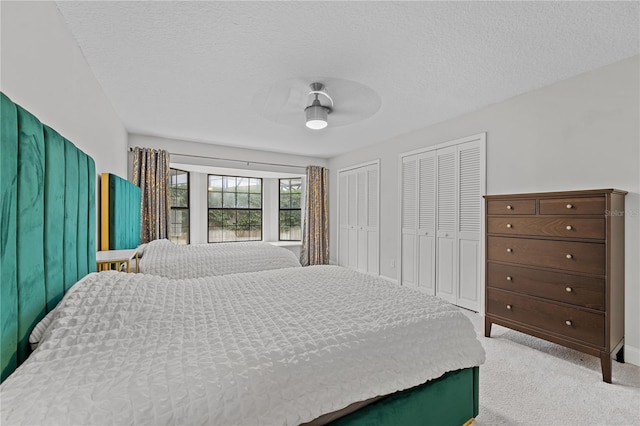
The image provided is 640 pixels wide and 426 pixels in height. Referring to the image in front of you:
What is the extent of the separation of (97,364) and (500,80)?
3.36 m

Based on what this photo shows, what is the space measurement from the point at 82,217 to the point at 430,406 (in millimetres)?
2109

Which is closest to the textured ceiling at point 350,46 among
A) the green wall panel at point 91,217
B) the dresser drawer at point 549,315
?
the green wall panel at point 91,217

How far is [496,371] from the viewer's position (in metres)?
2.16

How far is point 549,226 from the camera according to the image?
2.34 m

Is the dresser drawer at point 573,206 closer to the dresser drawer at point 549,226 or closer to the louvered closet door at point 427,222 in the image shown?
the dresser drawer at point 549,226

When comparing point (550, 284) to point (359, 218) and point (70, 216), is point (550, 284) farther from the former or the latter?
point (359, 218)

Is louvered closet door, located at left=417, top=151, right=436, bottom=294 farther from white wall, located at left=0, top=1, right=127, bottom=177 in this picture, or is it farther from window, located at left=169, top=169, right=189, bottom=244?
window, located at left=169, top=169, right=189, bottom=244

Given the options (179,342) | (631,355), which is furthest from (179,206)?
(631,355)

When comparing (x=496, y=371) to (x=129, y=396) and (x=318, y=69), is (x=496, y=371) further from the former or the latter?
(x=318, y=69)

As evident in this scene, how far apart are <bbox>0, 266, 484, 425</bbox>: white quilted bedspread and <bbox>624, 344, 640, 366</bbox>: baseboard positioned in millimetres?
1774

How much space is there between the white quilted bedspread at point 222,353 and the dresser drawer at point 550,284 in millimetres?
1267

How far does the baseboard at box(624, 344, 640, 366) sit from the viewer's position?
2.22 meters

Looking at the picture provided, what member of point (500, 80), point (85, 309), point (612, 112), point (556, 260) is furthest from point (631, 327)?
point (85, 309)

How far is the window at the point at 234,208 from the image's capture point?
5.99 meters
